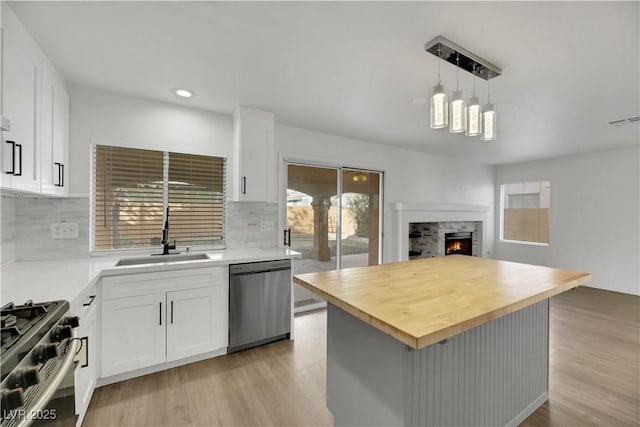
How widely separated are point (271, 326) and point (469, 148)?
4124 mm

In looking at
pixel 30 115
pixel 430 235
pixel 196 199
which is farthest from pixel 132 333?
pixel 430 235

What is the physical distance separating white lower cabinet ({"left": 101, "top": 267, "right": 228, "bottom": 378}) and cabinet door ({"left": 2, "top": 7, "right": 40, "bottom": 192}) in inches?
34.9

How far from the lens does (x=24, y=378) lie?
880 millimetres

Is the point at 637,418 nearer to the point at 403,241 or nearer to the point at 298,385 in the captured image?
the point at 298,385

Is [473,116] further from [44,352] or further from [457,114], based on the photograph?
[44,352]

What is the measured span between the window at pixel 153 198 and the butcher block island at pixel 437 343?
1.89 metres

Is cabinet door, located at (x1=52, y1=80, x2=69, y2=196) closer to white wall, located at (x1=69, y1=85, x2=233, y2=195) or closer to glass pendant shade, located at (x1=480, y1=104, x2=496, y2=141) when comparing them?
white wall, located at (x1=69, y1=85, x2=233, y2=195)

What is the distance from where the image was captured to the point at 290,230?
144 inches

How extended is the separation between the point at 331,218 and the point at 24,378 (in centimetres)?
340

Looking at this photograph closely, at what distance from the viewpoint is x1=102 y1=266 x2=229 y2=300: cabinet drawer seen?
2.09m

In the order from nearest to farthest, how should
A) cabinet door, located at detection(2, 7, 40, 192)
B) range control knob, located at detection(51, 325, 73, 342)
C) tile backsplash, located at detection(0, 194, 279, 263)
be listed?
1. range control knob, located at detection(51, 325, 73, 342)
2. cabinet door, located at detection(2, 7, 40, 192)
3. tile backsplash, located at detection(0, 194, 279, 263)

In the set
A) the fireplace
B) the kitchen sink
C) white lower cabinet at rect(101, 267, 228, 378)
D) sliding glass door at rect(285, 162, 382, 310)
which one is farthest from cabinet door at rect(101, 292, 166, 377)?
the fireplace

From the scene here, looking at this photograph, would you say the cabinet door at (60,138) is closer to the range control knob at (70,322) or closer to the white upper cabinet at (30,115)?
the white upper cabinet at (30,115)

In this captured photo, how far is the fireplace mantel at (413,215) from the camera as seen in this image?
456cm
